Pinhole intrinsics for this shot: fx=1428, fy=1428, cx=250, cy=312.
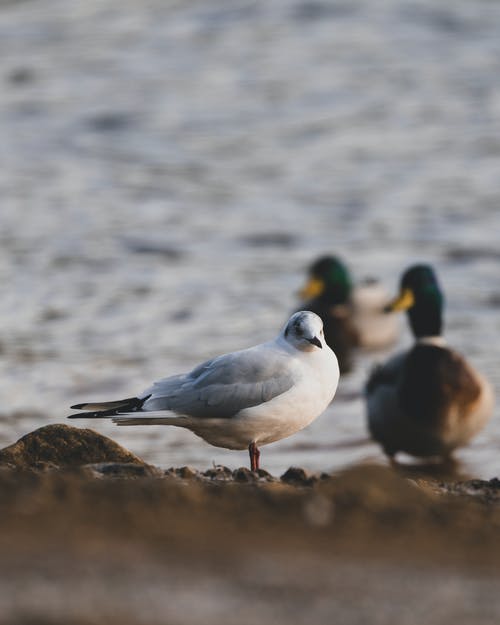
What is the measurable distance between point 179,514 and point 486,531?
0.90m

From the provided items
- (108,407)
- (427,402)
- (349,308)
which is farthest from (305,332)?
(349,308)

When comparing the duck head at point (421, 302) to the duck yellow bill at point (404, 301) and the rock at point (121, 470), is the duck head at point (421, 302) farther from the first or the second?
the rock at point (121, 470)

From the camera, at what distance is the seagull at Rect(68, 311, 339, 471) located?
17.5 ft

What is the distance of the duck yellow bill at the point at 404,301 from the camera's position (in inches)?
426

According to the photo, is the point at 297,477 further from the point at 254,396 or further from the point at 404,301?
the point at 404,301

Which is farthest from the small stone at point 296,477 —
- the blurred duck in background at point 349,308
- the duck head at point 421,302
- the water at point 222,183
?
the blurred duck in background at point 349,308

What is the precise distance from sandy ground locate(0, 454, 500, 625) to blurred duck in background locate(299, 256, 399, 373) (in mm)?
8627

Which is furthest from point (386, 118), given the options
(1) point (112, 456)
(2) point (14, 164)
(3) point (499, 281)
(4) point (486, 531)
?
(4) point (486, 531)

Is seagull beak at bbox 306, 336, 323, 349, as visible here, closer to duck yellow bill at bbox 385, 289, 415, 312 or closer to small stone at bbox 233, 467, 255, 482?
small stone at bbox 233, 467, 255, 482

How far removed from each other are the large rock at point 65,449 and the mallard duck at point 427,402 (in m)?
4.16

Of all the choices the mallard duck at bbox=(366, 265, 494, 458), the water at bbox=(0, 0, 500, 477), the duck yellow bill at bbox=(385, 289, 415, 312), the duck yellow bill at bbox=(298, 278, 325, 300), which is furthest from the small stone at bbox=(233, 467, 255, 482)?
the duck yellow bill at bbox=(298, 278, 325, 300)

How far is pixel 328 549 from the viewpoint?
3.72 meters

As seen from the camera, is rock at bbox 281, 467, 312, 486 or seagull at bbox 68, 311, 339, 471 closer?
rock at bbox 281, 467, 312, 486

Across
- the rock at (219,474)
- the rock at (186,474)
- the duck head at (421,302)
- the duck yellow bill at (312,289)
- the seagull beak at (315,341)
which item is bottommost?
the duck yellow bill at (312,289)
